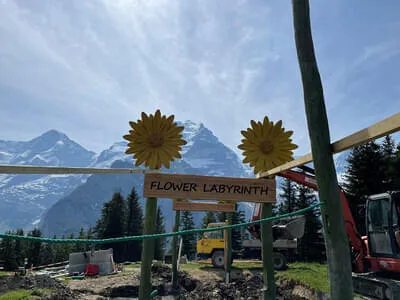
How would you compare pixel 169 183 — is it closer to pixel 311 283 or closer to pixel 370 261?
pixel 370 261

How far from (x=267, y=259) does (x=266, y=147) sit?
126cm

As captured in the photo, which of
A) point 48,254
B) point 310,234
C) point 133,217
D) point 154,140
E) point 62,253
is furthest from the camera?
point 48,254

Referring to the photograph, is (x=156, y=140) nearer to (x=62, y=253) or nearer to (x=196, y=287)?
(x=196, y=287)

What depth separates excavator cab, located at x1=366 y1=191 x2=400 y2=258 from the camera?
662 cm

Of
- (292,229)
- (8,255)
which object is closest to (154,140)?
(292,229)

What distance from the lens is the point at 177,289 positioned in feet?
37.4

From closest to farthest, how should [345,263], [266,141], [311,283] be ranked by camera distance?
[345,263] → [266,141] → [311,283]

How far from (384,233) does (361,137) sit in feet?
20.3

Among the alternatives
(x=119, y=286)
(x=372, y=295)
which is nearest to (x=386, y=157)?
(x=372, y=295)

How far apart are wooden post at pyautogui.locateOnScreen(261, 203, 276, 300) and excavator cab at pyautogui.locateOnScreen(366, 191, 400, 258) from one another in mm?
3984

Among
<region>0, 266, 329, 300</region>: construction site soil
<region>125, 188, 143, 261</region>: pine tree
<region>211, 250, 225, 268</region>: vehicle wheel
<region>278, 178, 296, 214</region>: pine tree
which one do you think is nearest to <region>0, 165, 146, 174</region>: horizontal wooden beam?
<region>0, 266, 329, 300</region>: construction site soil

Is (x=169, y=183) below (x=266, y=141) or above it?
below

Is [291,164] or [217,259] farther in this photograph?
[217,259]

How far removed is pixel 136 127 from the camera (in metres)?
3.24
